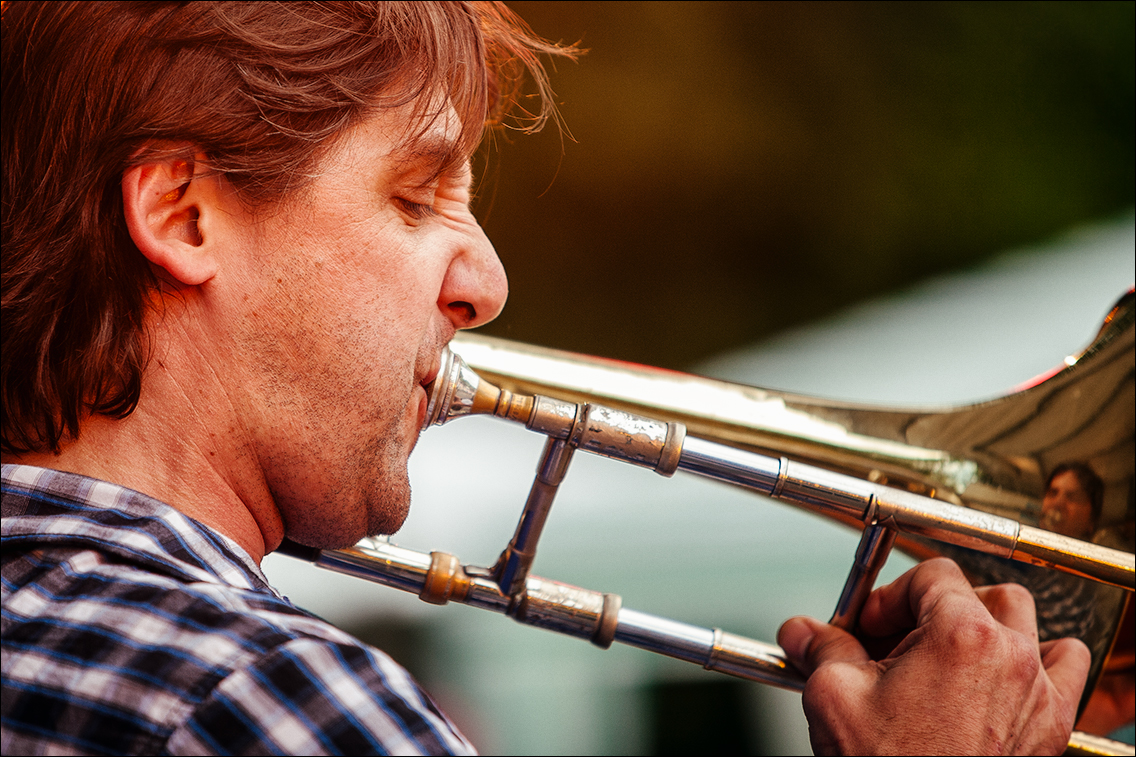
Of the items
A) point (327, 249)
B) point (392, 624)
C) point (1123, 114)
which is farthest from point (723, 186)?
point (327, 249)

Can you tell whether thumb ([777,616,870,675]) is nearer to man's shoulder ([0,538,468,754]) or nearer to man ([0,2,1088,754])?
man ([0,2,1088,754])

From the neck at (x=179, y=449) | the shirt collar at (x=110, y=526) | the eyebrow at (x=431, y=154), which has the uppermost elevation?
the eyebrow at (x=431, y=154)

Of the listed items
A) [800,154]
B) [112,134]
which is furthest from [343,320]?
[800,154]

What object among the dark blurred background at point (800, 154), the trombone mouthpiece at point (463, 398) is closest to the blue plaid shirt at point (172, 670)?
the trombone mouthpiece at point (463, 398)

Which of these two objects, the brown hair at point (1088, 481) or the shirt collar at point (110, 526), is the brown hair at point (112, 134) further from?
the brown hair at point (1088, 481)

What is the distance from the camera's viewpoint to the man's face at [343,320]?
0.70 m

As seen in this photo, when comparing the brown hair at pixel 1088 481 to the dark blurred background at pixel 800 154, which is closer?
the brown hair at pixel 1088 481

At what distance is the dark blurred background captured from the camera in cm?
256

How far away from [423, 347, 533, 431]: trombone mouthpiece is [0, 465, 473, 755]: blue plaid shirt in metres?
0.34

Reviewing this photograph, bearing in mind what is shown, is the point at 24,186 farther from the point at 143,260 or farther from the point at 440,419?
the point at 440,419

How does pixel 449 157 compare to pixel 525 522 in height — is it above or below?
above

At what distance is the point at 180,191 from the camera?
71 centimetres

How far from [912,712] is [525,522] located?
0.42 metres

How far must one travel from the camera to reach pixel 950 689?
680mm
